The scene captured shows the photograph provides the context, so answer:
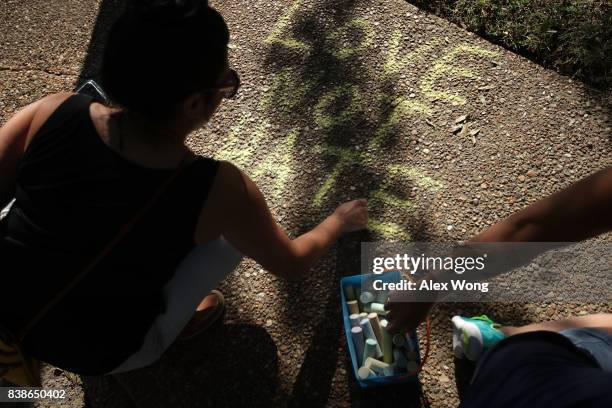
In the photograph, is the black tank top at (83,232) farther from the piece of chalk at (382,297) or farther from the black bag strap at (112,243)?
the piece of chalk at (382,297)

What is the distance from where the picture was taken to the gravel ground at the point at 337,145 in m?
2.18

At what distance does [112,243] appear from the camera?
1461 mm

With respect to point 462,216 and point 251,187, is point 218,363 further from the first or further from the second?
point 462,216

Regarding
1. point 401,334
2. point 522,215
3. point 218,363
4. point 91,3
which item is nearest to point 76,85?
point 91,3

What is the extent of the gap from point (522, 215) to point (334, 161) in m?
1.29

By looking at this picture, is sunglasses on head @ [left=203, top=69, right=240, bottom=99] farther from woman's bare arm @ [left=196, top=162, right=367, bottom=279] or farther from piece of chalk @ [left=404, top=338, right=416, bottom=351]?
piece of chalk @ [left=404, top=338, right=416, bottom=351]

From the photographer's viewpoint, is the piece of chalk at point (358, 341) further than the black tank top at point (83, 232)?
Yes

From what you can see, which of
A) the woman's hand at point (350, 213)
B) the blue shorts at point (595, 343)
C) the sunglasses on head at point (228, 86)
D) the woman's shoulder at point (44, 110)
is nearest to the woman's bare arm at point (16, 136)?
the woman's shoulder at point (44, 110)

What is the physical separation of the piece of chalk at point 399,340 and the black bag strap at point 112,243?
3.36 feet

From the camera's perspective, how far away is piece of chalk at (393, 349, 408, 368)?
2004 millimetres

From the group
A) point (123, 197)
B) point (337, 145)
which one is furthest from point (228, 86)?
point (337, 145)

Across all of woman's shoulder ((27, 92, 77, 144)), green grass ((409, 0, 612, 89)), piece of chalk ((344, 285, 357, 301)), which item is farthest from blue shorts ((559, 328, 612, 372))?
woman's shoulder ((27, 92, 77, 144))

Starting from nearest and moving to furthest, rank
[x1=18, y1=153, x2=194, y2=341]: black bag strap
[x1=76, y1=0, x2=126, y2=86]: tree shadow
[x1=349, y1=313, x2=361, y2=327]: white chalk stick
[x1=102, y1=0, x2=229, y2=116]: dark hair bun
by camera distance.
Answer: [x1=102, y1=0, x2=229, y2=116]: dark hair bun < [x1=18, y1=153, x2=194, y2=341]: black bag strap < [x1=349, y1=313, x2=361, y2=327]: white chalk stick < [x1=76, y1=0, x2=126, y2=86]: tree shadow

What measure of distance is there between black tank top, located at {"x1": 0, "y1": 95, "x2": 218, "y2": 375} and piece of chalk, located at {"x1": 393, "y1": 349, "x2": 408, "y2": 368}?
2.91 feet
